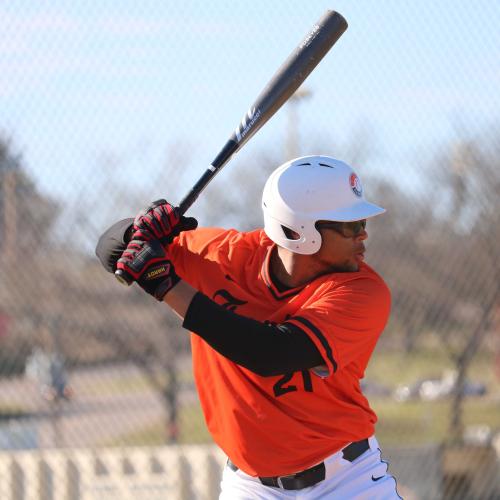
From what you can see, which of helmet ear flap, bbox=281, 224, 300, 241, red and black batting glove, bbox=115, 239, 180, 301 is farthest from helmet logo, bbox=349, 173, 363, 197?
red and black batting glove, bbox=115, 239, 180, 301

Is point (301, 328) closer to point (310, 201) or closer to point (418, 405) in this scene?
point (310, 201)

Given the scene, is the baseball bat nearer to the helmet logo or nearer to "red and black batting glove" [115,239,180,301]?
the helmet logo

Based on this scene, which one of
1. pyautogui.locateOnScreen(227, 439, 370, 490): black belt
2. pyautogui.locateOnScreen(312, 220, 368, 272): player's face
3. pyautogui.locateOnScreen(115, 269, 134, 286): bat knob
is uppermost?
pyautogui.locateOnScreen(312, 220, 368, 272): player's face

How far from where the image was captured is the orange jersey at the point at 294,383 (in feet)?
9.15

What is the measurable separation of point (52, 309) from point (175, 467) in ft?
3.19

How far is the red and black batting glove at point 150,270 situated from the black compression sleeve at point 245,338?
0.10 m

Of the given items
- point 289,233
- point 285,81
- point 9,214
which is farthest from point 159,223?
point 9,214

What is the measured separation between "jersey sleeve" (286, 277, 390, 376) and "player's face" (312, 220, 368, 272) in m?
0.07

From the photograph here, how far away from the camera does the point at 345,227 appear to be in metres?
2.87

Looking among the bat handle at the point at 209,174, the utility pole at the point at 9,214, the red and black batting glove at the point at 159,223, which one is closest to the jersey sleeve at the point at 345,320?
the red and black batting glove at the point at 159,223

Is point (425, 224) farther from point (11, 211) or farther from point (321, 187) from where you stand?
point (321, 187)

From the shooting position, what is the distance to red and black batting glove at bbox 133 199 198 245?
2832 mm

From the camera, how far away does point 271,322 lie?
2.90 metres

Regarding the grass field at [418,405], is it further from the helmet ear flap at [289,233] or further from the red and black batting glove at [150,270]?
the red and black batting glove at [150,270]
